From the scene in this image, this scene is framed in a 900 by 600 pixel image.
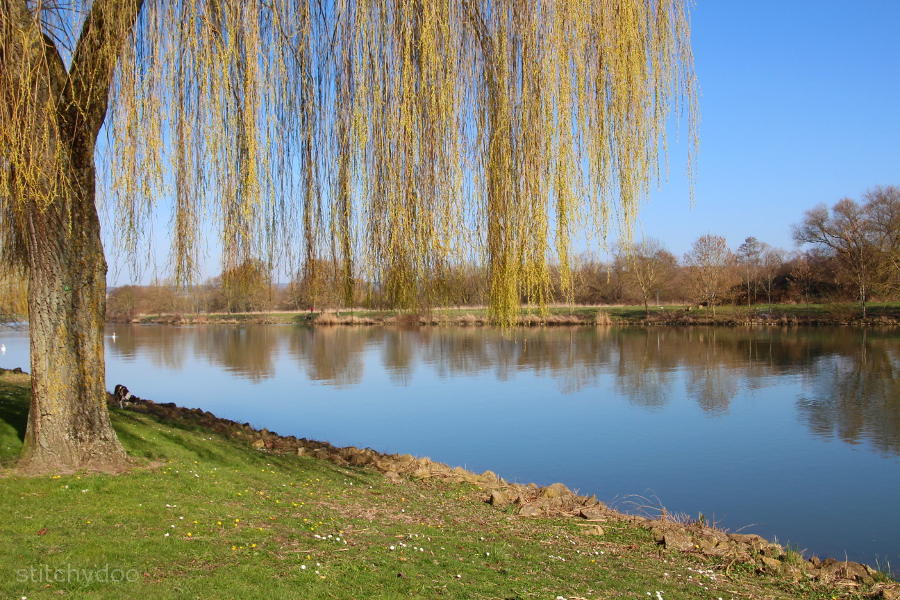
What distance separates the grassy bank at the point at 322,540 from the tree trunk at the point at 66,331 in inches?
13.7

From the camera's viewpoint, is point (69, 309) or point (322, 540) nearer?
point (322, 540)

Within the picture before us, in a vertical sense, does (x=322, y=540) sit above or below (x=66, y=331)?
below

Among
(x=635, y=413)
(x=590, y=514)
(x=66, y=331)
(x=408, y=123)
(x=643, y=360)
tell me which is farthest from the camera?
(x=643, y=360)

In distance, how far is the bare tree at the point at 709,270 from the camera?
129ft

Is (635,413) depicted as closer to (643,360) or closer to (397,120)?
(643,360)

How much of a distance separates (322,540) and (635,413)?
10.3 metres

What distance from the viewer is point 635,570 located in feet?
14.7

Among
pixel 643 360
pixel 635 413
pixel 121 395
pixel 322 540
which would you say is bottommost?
pixel 635 413

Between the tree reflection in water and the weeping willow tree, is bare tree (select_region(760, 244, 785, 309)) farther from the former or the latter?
the weeping willow tree

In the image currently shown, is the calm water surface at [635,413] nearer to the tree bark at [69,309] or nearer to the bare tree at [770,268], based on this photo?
the tree bark at [69,309]

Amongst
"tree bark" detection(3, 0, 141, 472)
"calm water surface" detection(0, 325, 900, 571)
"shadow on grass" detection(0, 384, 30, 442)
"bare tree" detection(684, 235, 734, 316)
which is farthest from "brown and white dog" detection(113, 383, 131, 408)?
"bare tree" detection(684, 235, 734, 316)

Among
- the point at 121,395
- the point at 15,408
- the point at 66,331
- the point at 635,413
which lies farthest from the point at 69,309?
the point at 635,413

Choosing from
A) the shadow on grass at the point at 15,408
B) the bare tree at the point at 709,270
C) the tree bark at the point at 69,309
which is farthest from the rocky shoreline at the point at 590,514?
the bare tree at the point at 709,270

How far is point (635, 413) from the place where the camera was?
1304 cm
